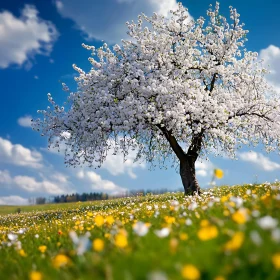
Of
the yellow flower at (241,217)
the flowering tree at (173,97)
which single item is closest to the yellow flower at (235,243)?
the yellow flower at (241,217)

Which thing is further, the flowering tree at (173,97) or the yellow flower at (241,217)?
the flowering tree at (173,97)

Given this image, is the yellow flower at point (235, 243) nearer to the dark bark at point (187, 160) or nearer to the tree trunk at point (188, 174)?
the dark bark at point (187, 160)

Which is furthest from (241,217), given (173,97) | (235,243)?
(173,97)

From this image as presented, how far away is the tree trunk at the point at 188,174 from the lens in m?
22.5

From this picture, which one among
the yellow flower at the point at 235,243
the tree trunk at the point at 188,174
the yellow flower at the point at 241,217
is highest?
the tree trunk at the point at 188,174

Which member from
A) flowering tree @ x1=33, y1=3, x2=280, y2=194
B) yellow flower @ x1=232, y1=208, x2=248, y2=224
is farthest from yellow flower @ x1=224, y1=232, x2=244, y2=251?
flowering tree @ x1=33, y1=3, x2=280, y2=194

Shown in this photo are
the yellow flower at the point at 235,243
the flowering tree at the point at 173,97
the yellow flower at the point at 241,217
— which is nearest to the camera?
the yellow flower at the point at 235,243

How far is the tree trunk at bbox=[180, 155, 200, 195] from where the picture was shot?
22.5 meters

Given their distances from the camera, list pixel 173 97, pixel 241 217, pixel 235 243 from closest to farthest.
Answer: pixel 235 243, pixel 241 217, pixel 173 97

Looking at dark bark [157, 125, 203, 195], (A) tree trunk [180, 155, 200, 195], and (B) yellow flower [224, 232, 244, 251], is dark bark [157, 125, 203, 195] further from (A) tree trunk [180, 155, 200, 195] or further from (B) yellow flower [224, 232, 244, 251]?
(B) yellow flower [224, 232, 244, 251]

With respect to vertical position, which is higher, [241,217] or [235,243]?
[241,217]

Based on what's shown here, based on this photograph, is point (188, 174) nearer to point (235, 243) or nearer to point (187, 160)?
point (187, 160)

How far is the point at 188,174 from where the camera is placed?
2270 cm

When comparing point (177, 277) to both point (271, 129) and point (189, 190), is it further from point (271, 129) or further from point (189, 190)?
point (271, 129)
